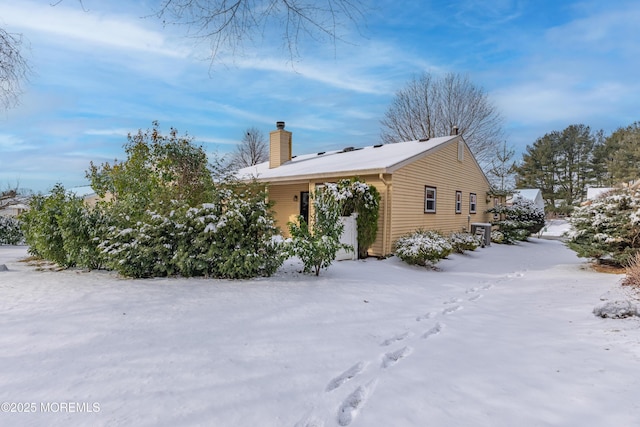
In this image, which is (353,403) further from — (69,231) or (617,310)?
(69,231)

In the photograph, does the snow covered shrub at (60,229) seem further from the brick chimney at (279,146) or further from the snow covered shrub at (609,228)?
the snow covered shrub at (609,228)

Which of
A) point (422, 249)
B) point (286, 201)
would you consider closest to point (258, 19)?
point (422, 249)

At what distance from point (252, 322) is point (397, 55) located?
478 cm

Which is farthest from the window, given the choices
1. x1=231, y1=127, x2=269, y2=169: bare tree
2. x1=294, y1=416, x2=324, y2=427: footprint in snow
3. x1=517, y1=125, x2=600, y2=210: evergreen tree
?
x1=517, y1=125, x2=600, y2=210: evergreen tree

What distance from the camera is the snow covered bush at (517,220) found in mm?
16031

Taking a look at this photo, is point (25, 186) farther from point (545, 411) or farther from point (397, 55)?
point (545, 411)

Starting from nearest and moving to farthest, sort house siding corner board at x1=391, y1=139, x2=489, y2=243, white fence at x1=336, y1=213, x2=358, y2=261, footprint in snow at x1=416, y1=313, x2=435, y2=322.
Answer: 1. footprint in snow at x1=416, y1=313, x2=435, y2=322
2. white fence at x1=336, y1=213, x2=358, y2=261
3. house siding corner board at x1=391, y1=139, x2=489, y2=243

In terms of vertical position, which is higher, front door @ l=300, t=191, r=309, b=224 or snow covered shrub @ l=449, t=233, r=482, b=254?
front door @ l=300, t=191, r=309, b=224

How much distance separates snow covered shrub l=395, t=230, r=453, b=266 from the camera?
8648mm

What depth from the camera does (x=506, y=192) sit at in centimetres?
1800

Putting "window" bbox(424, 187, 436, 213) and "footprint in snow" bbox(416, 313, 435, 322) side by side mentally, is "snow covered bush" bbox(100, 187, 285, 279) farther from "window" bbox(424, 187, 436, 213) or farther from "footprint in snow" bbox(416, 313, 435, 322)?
"window" bbox(424, 187, 436, 213)

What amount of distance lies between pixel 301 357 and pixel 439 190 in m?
11.0

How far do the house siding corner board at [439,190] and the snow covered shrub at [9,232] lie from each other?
16328 mm

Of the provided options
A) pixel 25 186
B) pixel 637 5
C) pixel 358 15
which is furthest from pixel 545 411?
pixel 25 186
